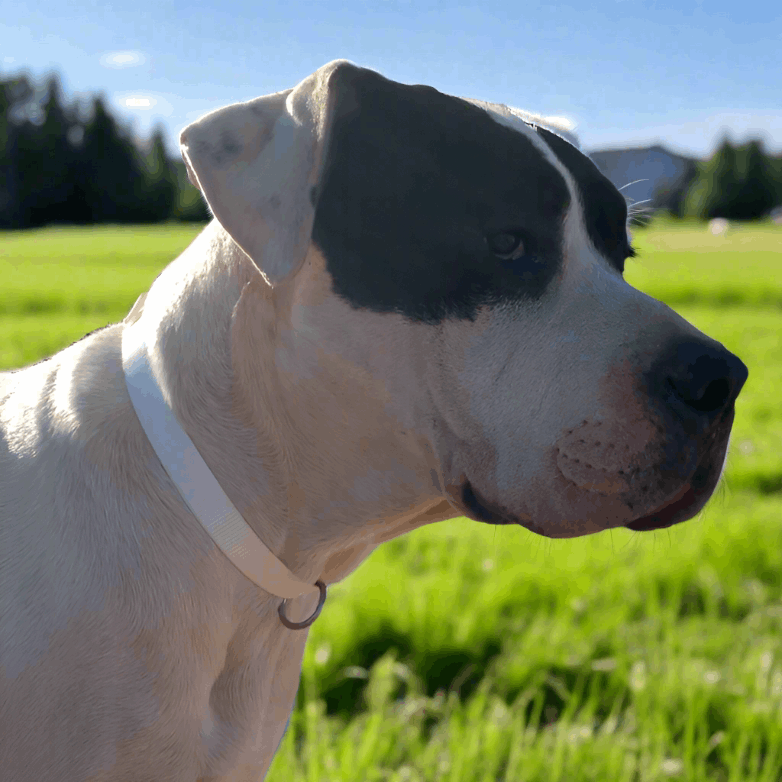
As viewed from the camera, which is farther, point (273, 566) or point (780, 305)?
point (780, 305)

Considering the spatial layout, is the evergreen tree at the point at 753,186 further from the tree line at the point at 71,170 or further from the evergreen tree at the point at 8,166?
the evergreen tree at the point at 8,166

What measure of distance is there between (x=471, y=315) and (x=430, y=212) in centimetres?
22

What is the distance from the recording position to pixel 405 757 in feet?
8.39

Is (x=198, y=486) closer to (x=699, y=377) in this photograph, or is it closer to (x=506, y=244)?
(x=506, y=244)

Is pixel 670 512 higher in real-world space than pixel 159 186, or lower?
higher

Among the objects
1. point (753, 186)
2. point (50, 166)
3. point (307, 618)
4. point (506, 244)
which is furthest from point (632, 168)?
point (753, 186)

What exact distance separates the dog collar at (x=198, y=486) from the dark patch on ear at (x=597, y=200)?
97cm

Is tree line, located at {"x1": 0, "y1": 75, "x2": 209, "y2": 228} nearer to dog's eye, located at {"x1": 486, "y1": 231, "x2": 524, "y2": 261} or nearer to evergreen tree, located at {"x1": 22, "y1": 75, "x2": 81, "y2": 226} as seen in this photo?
evergreen tree, located at {"x1": 22, "y1": 75, "x2": 81, "y2": 226}

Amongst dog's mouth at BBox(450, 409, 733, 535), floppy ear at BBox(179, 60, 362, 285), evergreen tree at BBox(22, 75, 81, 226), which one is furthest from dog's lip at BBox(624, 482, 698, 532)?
evergreen tree at BBox(22, 75, 81, 226)

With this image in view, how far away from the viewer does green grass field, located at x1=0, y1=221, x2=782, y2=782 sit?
8.18ft

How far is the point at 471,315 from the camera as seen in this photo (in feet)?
5.07

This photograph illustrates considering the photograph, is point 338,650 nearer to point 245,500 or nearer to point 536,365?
point 245,500

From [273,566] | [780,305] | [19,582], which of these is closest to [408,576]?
[273,566]

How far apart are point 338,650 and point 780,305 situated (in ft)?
46.9
